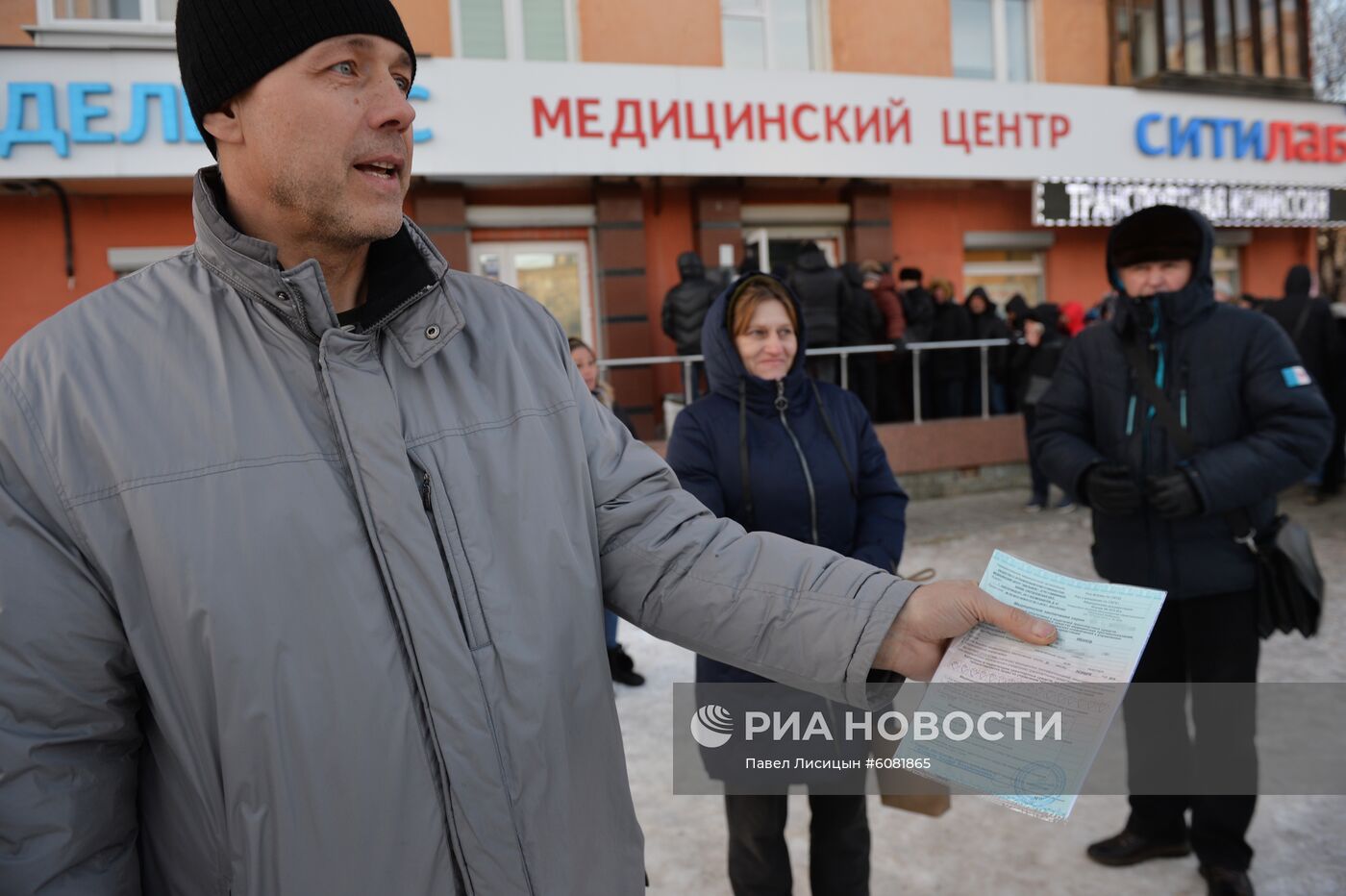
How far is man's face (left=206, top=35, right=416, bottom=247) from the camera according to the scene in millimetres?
1206

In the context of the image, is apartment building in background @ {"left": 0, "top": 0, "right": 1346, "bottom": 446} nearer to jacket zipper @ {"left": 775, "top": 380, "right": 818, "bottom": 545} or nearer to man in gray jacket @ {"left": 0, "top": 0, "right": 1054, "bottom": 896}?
jacket zipper @ {"left": 775, "top": 380, "right": 818, "bottom": 545}

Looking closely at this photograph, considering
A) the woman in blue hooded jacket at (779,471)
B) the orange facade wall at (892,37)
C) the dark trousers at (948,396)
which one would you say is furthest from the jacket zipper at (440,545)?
the orange facade wall at (892,37)

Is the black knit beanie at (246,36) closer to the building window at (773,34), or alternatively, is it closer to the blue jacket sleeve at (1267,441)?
the blue jacket sleeve at (1267,441)

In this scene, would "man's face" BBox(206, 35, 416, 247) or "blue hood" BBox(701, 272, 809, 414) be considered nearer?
"man's face" BBox(206, 35, 416, 247)

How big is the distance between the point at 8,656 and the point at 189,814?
11.9 inches

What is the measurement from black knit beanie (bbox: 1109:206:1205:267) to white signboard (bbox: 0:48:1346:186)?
270 inches

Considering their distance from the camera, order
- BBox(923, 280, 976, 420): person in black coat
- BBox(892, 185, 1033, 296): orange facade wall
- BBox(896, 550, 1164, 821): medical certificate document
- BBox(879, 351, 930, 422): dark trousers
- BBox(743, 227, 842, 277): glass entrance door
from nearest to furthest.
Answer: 1. BBox(896, 550, 1164, 821): medical certificate document
2. BBox(879, 351, 930, 422): dark trousers
3. BBox(923, 280, 976, 420): person in black coat
4. BBox(743, 227, 842, 277): glass entrance door
5. BBox(892, 185, 1033, 296): orange facade wall

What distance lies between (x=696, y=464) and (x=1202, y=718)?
1744 millimetres

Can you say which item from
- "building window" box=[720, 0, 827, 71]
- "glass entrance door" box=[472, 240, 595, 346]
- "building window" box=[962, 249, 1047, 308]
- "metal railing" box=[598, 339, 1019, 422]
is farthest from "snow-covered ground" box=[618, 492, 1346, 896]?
"building window" box=[962, 249, 1047, 308]

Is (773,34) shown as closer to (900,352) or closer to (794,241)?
(794,241)

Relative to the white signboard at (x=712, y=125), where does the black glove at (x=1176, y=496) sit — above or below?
below

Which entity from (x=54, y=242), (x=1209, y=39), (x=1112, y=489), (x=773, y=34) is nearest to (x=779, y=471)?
(x=1112, y=489)

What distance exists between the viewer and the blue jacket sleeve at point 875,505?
2.62 meters

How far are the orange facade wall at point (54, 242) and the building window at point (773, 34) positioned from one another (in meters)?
6.27
